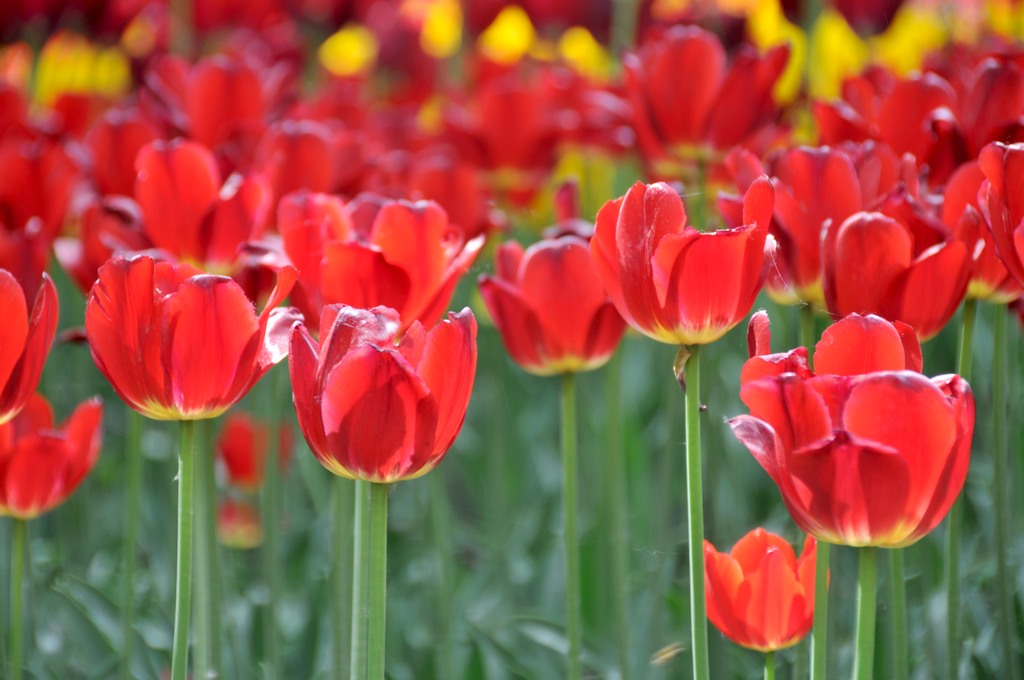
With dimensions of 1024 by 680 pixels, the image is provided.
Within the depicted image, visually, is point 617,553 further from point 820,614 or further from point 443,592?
point 820,614

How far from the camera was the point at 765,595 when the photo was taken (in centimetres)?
76

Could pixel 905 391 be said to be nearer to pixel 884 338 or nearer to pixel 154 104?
pixel 884 338

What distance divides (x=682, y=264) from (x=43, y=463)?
0.56 m

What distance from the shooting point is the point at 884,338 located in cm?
65

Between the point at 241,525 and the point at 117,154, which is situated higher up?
the point at 117,154

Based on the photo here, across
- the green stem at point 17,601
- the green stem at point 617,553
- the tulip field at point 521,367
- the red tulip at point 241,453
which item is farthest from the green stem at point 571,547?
the red tulip at point 241,453

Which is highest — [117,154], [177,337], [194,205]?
[117,154]

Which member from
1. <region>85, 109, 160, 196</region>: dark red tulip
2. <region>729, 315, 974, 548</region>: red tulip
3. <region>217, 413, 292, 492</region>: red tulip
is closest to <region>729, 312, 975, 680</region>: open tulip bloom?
<region>729, 315, 974, 548</region>: red tulip

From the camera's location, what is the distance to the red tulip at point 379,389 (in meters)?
0.68

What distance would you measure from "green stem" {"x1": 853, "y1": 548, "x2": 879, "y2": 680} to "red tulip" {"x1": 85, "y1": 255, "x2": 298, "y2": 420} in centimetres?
36

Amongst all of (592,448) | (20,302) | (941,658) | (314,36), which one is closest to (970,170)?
(941,658)

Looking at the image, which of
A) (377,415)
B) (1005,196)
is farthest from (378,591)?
(1005,196)

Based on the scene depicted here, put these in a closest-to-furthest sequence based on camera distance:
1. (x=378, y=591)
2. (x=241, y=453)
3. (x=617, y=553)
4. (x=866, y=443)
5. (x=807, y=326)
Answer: (x=866, y=443) < (x=378, y=591) < (x=807, y=326) < (x=617, y=553) < (x=241, y=453)

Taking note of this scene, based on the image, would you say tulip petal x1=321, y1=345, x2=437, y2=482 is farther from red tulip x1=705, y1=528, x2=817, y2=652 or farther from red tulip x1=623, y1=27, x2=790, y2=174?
red tulip x1=623, y1=27, x2=790, y2=174
